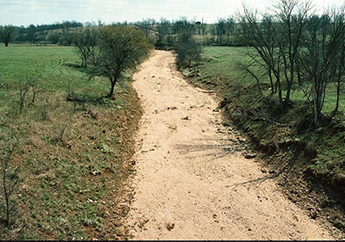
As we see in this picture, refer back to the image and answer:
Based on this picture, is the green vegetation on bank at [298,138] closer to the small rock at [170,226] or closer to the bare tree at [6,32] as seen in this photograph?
the small rock at [170,226]

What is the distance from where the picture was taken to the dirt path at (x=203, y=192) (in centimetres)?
1188

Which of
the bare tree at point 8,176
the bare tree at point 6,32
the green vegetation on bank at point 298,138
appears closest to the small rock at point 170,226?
the bare tree at point 8,176

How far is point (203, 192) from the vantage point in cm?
1473

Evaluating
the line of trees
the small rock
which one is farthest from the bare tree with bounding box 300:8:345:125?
the small rock

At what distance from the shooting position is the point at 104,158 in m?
17.6

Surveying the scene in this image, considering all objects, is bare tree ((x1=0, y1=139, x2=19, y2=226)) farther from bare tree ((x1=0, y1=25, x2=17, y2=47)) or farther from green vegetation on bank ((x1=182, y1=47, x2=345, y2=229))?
bare tree ((x1=0, y1=25, x2=17, y2=47))

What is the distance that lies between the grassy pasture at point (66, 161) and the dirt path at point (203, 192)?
1.25 meters

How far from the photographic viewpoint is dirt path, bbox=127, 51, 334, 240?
39.0ft

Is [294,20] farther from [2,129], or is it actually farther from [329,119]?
[2,129]

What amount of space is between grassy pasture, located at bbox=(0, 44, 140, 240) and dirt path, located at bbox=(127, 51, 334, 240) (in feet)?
4.11

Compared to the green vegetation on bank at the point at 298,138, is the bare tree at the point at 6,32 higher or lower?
higher

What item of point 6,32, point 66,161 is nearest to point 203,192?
point 66,161

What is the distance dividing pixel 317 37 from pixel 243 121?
869 centimetres

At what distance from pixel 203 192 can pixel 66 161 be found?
7.78 meters
